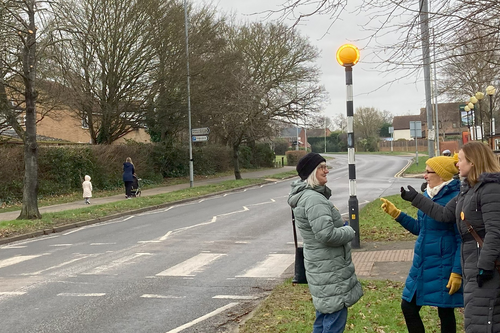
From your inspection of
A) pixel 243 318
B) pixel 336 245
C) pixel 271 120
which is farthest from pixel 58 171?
pixel 336 245

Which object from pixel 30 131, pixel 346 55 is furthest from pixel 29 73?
pixel 346 55

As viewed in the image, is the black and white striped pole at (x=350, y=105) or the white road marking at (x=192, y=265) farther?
the black and white striped pole at (x=350, y=105)

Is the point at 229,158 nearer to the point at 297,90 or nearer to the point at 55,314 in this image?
the point at 297,90

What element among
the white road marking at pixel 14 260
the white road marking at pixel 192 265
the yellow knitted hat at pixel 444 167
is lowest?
the white road marking at pixel 192 265

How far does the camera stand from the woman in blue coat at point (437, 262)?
4141 mm

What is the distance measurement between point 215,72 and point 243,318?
27984mm

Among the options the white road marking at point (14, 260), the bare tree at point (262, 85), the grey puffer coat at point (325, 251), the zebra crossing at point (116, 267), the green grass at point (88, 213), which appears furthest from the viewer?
the bare tree at point (262, 85)

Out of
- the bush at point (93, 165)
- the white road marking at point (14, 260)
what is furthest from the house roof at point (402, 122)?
the white road marking at point (14, 260)

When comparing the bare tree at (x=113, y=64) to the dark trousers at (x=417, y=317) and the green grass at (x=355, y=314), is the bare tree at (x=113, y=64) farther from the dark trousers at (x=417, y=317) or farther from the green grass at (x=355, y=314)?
the dark trousers at (x=417, y=317)

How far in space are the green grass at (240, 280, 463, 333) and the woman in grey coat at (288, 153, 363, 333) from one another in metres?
1.25

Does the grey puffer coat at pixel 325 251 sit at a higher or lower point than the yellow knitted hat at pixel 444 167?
lower

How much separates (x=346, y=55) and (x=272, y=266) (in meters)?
3.99

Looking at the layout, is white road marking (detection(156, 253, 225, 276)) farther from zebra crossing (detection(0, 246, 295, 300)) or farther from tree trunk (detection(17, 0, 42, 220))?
tree trunk (detection(17, 0, 42, 220))

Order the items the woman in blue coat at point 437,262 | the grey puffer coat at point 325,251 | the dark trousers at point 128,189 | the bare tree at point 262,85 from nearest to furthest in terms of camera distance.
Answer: the grey puffer coat at point 325,251 → the woman in blue coat at point 437,262 → the dark trousers at point 128,189 → the bare tree at point 262,85
